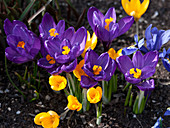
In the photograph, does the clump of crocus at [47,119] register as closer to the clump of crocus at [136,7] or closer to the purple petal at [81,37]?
the purple petal at [81,37]

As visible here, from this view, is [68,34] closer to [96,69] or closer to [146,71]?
[96,69]

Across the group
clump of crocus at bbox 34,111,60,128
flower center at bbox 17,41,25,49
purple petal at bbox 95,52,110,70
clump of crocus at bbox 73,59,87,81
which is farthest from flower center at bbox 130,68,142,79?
flower center at bbox 17,41,25,49

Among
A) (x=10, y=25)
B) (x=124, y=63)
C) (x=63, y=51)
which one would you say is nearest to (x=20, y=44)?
(x=10, y=25)

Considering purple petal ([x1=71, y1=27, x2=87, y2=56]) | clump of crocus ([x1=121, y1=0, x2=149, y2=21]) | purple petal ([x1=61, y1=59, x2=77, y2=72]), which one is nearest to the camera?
purple petal ([x1=61, y1=59, x2=77, y2=72])

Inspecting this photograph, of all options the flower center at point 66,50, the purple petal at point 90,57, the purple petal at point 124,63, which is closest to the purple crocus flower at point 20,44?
the flower center at point 66,50

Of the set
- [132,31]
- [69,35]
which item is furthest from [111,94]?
[132,31]

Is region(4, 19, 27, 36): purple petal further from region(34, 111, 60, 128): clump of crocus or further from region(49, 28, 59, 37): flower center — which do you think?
region(34, 111, 60, 128): clump of crocus

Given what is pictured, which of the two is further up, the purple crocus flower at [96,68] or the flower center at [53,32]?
the flower center at [53,32]
